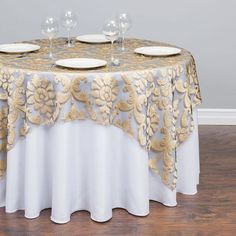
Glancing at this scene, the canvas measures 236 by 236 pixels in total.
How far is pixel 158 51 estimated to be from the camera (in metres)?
2.73

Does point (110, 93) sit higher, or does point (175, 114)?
point (110, 93)

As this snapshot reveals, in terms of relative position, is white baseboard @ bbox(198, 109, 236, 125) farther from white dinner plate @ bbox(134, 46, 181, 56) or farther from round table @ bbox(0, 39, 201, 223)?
round table @ bbox(0, 39, 201, 223)

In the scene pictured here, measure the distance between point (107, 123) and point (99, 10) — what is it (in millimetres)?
1795

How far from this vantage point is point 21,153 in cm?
238

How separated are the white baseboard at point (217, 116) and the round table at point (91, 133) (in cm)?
143

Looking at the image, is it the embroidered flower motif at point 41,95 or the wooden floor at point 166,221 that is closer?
the embroidered flower motif at point 41,95

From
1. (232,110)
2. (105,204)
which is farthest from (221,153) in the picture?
(105,204)

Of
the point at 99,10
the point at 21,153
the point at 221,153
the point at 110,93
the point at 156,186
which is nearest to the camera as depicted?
the point at 110,93

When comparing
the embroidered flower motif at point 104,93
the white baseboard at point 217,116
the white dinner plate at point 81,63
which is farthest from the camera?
the white baseboard at point 217,116

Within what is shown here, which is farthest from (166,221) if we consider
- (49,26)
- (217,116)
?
(217,116)

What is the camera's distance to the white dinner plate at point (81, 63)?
2312mm

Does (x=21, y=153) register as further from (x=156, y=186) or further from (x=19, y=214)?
(x=156, y=186)

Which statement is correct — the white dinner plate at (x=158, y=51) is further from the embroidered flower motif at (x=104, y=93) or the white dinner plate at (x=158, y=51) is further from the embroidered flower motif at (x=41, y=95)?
the embroidered flower motif at (x=41, y=95)
